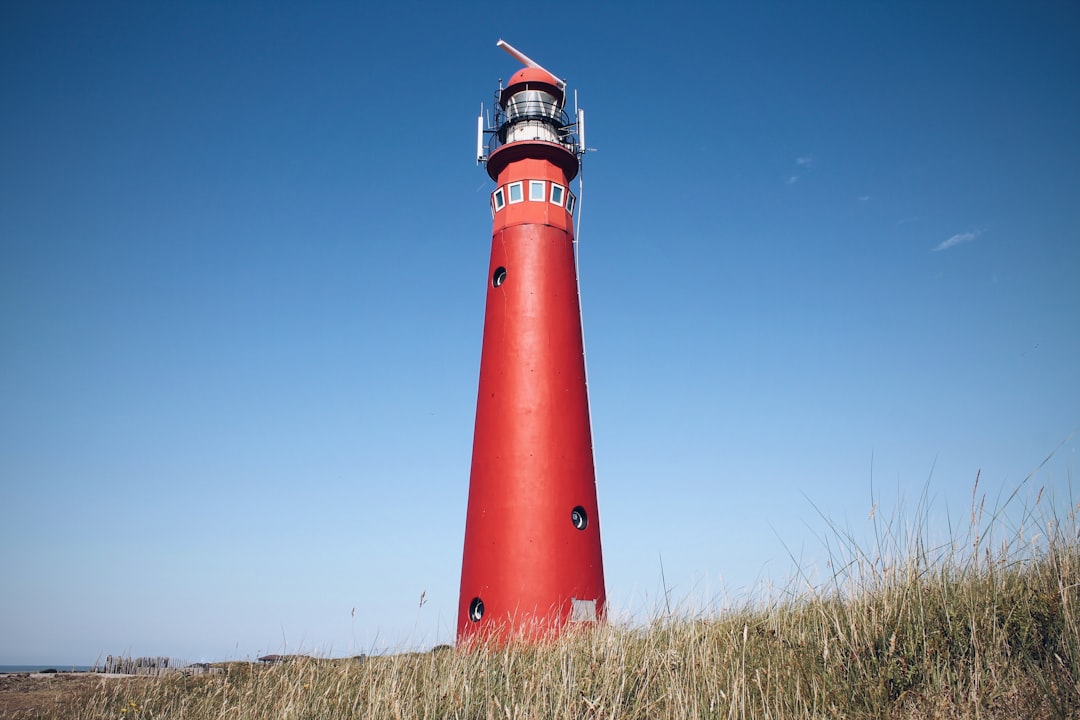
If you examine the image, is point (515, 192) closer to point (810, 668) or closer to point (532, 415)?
point (532, 415)

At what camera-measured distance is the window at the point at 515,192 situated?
584 inches

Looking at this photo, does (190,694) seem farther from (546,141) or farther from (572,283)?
(546,141)

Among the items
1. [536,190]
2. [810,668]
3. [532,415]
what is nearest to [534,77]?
[536,190]

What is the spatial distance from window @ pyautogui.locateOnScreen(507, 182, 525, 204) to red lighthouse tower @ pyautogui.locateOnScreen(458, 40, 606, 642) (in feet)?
0.08

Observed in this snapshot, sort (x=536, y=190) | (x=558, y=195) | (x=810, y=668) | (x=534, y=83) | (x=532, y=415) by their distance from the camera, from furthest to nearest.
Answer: (x=534, y=83), (x=558, y=195), (x=536, y=190), (x=532, y=415), (x=810, y=668)

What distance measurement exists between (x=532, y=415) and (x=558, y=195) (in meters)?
4.85

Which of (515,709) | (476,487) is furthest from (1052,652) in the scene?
(476,487)

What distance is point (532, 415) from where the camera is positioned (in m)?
13.1

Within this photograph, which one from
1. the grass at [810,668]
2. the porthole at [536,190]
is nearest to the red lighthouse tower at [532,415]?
the porthole at [536,190]

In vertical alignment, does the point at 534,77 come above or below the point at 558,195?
above

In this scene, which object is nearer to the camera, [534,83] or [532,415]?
[532,415]

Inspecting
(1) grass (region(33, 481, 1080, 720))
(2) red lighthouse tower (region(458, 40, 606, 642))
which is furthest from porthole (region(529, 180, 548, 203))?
(1) grass (region(33, 481, 1080, 720))

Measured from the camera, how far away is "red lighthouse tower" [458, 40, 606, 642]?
40.2ft

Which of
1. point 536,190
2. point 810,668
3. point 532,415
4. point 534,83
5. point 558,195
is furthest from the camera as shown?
point 534,83
